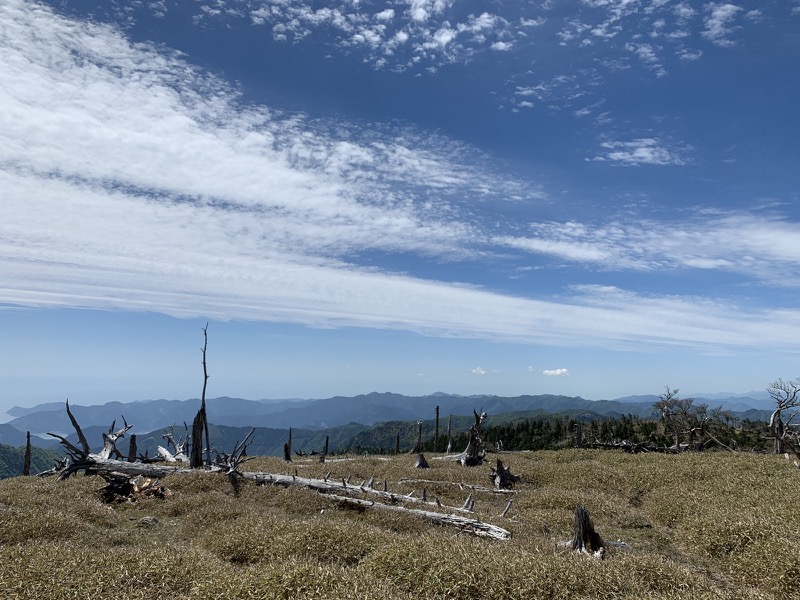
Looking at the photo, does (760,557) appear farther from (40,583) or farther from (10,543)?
(10,543)

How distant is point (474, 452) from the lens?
4088cm

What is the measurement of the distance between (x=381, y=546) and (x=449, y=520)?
540 cm

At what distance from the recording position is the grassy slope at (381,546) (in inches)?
381

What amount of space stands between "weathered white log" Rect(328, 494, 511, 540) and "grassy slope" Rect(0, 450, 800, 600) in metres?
0.60

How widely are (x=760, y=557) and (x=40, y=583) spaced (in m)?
17.5

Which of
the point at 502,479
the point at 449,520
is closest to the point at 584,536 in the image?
the point at 449,520

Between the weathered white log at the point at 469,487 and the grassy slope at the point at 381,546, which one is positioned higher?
the grassy slope at the point at 381,546

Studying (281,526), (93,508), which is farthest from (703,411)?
(93,508)

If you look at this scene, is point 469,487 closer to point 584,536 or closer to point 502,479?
point 502,479

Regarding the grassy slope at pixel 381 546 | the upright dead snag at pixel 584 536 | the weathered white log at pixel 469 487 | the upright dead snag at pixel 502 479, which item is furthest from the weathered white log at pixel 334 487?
the upright dead snag at pixel 502 479

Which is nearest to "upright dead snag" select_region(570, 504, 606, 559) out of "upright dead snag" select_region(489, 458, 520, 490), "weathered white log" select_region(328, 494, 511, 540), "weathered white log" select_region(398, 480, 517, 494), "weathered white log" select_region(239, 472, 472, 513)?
"weathered white log" select_region(328, 494, 511, 540)

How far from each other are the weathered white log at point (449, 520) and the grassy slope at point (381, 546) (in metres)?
0.60

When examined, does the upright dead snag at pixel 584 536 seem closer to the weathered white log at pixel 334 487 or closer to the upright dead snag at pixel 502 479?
the weathered white log at pixel 334 487

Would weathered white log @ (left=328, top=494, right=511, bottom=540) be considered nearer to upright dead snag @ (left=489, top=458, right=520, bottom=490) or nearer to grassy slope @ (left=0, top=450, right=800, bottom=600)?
grassy slope @ (left=0, top=450, right=800, bottom=600)
